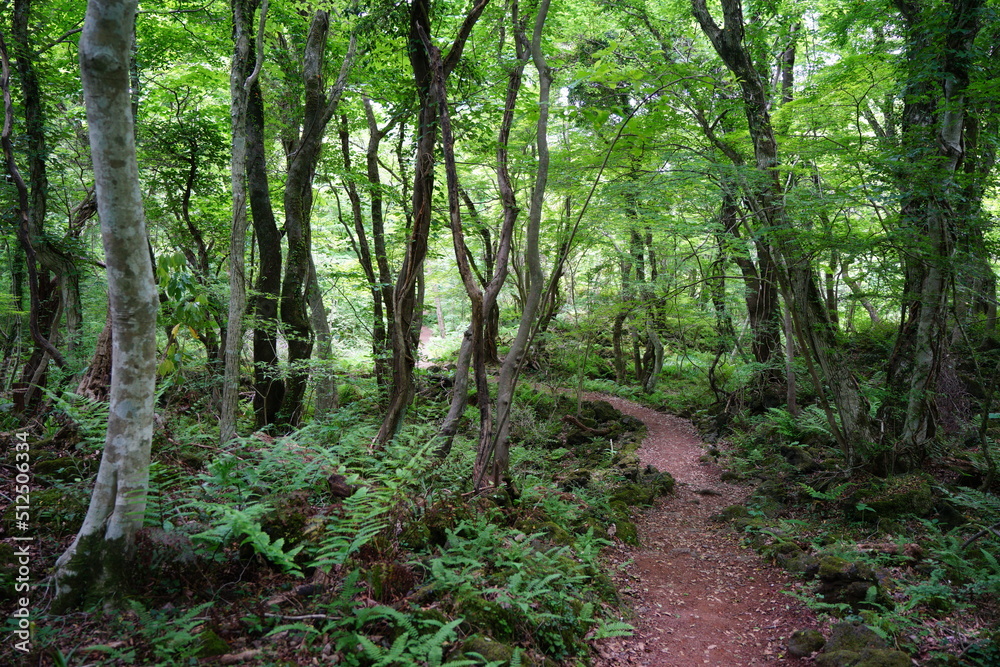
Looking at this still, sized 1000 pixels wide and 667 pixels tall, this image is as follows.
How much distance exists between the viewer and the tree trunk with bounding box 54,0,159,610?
2838 millimetres

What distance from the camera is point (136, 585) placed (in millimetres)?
3203

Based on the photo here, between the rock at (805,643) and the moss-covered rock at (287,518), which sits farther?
the rock at (805,643)

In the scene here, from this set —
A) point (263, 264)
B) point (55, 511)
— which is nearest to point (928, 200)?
point (55, 511)

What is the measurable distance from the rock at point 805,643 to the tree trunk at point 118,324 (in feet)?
16.3

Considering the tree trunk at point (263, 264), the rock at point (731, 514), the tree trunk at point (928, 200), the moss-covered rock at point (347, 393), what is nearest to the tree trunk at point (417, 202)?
the tree trunk at point (263, 264)

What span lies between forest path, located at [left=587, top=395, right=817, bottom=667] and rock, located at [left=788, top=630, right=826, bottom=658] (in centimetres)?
9

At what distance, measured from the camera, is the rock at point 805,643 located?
423cm

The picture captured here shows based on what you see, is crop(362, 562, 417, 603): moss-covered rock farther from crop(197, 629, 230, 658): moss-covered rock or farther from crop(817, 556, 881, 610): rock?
crop(817, 556, 881, 610): rock

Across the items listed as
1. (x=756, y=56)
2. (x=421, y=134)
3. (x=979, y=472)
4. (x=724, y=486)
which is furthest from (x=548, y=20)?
(x=979, y=472)

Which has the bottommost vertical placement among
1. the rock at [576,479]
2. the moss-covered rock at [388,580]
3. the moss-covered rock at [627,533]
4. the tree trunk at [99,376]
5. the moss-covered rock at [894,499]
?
the moss-covered rock at [627,533]

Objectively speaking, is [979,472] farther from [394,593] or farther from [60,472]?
[60,472]

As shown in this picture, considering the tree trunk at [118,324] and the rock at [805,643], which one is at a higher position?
the tree trunk at [118,324]

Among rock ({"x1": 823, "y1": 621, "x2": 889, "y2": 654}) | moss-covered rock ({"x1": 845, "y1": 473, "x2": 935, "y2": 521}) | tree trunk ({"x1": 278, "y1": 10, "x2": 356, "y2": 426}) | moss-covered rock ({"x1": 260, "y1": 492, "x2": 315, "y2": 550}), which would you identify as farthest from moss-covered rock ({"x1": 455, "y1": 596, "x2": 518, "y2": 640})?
tree trunk ({"x1": 278, "y1": 10, "x2": 356, "y2": 426})

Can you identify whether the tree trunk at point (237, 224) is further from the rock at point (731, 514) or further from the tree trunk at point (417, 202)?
the rock at point (731, 514)
